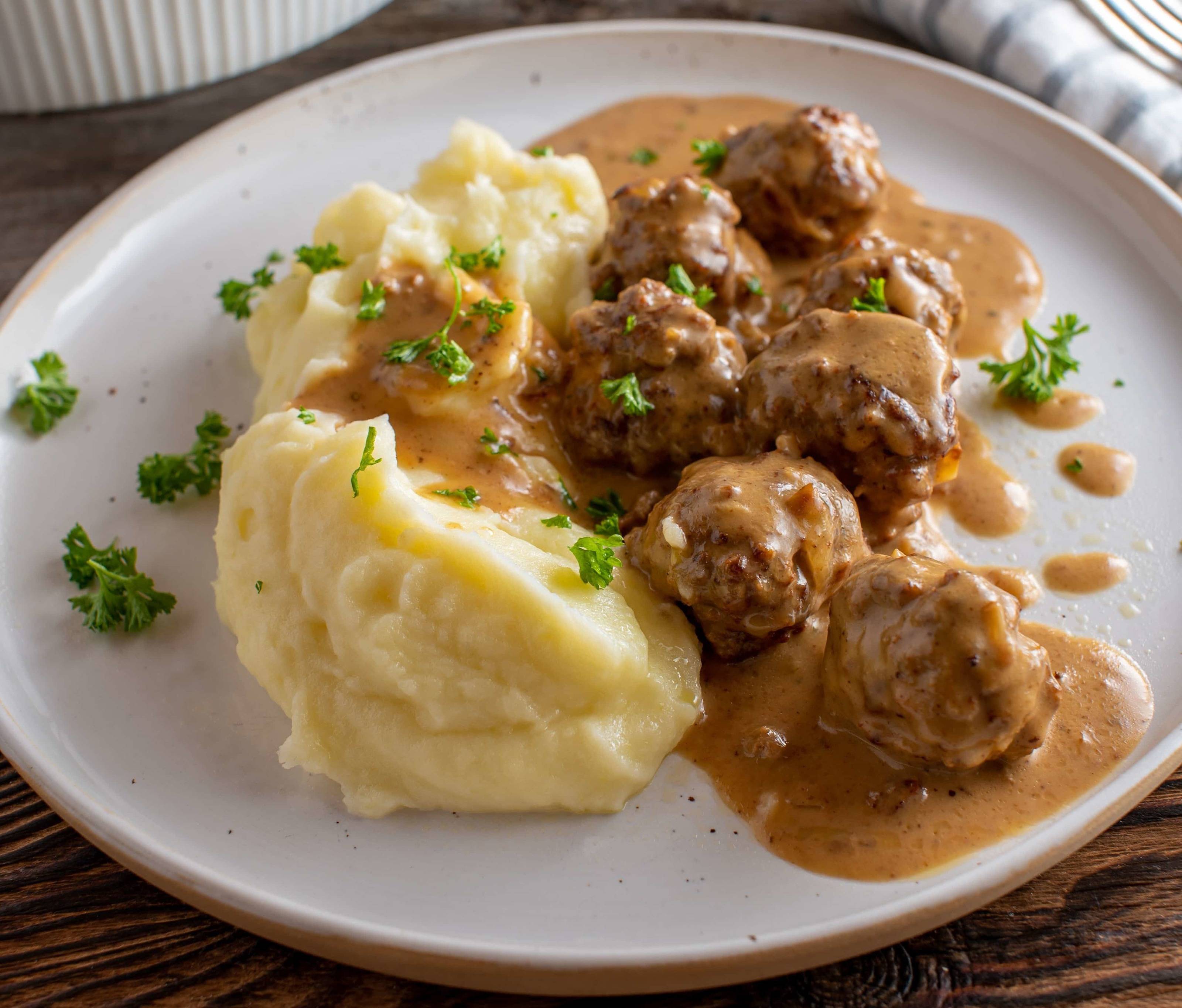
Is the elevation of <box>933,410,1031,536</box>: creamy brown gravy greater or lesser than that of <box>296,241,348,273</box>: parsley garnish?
greater

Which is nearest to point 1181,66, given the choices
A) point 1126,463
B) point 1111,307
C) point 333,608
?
point 1111,307

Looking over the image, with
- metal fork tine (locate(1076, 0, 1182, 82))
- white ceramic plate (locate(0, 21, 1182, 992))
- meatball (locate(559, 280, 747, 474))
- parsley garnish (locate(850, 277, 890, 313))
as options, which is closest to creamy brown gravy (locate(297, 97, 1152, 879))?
white ceramic plate (locate(0, 21, 1182, 992))

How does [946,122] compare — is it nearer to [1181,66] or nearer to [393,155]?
[1181,66]

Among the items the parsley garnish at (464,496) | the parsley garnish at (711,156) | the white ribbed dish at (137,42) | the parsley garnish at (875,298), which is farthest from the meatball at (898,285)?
the white ribbed dish at (137,42)

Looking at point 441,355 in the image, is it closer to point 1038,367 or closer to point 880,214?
point 1038,367

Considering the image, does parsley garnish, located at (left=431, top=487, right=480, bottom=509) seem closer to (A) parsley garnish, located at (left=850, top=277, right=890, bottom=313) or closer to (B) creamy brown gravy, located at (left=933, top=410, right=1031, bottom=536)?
(A) parsley garnish, located at (left=850, top=277, right=890, bottom=313)

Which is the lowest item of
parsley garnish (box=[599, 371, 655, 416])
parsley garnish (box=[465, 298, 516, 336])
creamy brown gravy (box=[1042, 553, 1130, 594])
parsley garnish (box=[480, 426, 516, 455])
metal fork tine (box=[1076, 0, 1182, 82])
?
parsley garnish (box=[480, 426, 516, 455])

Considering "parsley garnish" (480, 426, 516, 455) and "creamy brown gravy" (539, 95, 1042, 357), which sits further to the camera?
"creamy brown gravy" (539, 95, 1042, 357)

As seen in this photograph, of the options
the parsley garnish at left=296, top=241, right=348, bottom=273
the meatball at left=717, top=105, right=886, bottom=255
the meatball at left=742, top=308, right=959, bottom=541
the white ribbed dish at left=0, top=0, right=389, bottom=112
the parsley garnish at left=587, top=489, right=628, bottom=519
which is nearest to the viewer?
the meatball at left=742, top=308, right=959, bottom=541
